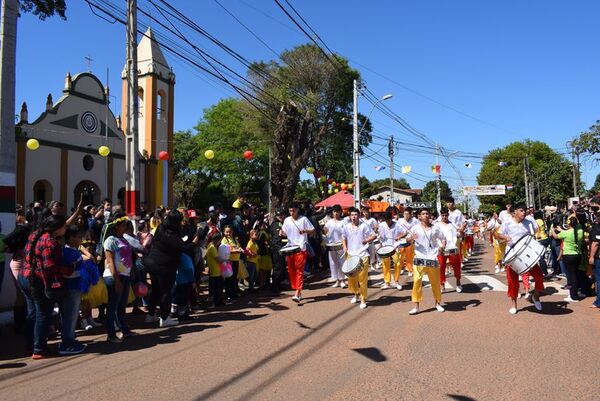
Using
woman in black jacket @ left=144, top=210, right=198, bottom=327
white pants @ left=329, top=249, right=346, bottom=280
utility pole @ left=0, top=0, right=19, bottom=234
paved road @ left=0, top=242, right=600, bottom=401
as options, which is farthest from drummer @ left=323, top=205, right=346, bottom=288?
utility pole @ left=0, top=0, right=19, bottom=234

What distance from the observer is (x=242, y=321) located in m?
7.55

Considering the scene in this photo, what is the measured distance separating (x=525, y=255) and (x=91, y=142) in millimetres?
21133

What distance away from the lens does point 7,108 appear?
7891 millimetres

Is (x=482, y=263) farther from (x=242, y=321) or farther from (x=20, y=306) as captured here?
(x=20, y=306)

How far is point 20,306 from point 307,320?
426 cm

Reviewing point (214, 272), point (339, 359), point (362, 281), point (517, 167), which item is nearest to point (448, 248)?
point (362, 281)

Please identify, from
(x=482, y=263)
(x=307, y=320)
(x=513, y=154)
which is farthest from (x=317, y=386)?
(x=513, y=154)

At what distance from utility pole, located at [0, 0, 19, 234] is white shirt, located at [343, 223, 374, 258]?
582 cm

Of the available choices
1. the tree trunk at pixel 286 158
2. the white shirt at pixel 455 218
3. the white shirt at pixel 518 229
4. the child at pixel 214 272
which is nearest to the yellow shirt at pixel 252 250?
the child at pixel 214 272

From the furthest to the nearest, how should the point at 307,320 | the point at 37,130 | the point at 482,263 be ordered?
the point at 37,130, the point at 482,263, the point at 307,320

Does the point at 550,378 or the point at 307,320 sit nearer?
the point at 550,378

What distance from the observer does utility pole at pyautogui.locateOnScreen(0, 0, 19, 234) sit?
7652 millimetres

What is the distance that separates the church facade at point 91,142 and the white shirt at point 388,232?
14464 mm

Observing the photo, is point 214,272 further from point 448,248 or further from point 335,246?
point 448,248
